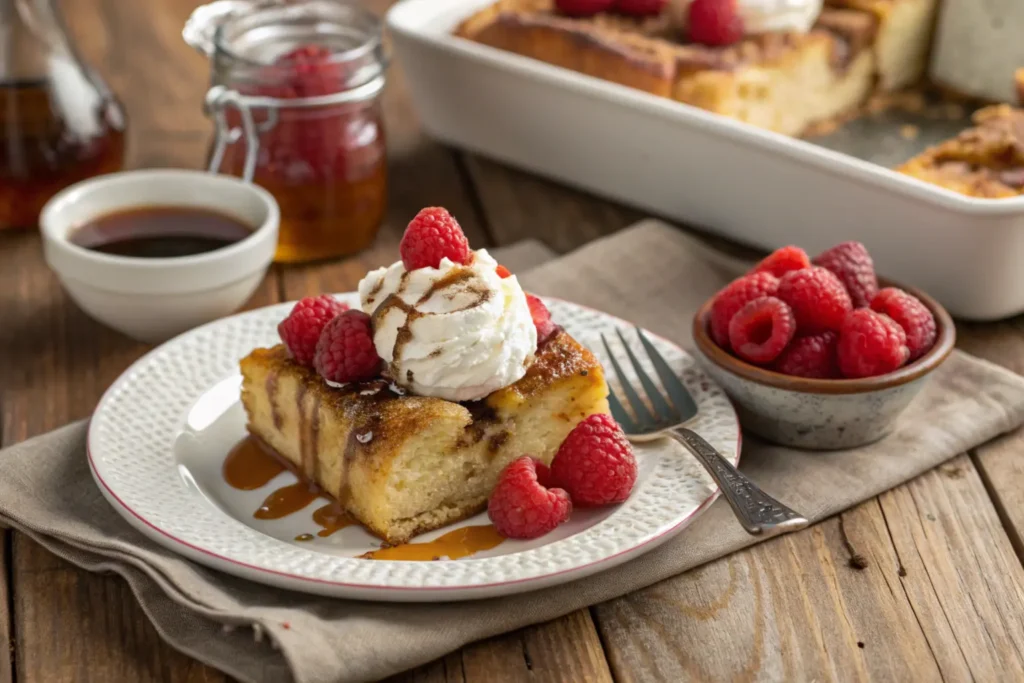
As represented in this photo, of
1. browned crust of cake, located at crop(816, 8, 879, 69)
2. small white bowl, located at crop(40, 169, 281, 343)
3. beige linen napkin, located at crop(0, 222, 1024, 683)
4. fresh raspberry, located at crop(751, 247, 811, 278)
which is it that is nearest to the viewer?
beige linen napkin, located at crop(0, 222, 1024, 683)

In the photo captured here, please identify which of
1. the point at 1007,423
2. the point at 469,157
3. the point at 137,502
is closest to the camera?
the point at 137,502

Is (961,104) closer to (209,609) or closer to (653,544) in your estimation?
(653,544)

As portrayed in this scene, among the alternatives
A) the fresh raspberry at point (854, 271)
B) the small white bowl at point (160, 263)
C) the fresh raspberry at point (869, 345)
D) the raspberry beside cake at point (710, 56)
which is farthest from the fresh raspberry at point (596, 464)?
the raspberry beside cake at point (710, 56)

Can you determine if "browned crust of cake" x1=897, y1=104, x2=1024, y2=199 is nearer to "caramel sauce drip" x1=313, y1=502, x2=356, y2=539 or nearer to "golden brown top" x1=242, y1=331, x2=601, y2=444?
"golden brown top" x1=242, y1=331, x2=601, y2=444

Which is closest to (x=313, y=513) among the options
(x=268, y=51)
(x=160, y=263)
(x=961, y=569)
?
(x=160, y=263)

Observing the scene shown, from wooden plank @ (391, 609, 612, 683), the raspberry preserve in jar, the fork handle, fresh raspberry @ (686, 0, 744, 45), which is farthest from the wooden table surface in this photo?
fresh raspberry @ (686, 0, 744, 45)

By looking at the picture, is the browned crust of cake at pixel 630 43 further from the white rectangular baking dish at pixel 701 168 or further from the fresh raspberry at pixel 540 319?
the fresh raspberry at pixel 540 319

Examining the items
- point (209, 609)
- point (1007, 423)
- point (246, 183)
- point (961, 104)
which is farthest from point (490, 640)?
point (961, 104)

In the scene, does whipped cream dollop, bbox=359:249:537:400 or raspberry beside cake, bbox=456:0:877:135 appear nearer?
whipped cream dollop, bbox=359:249:537:400
